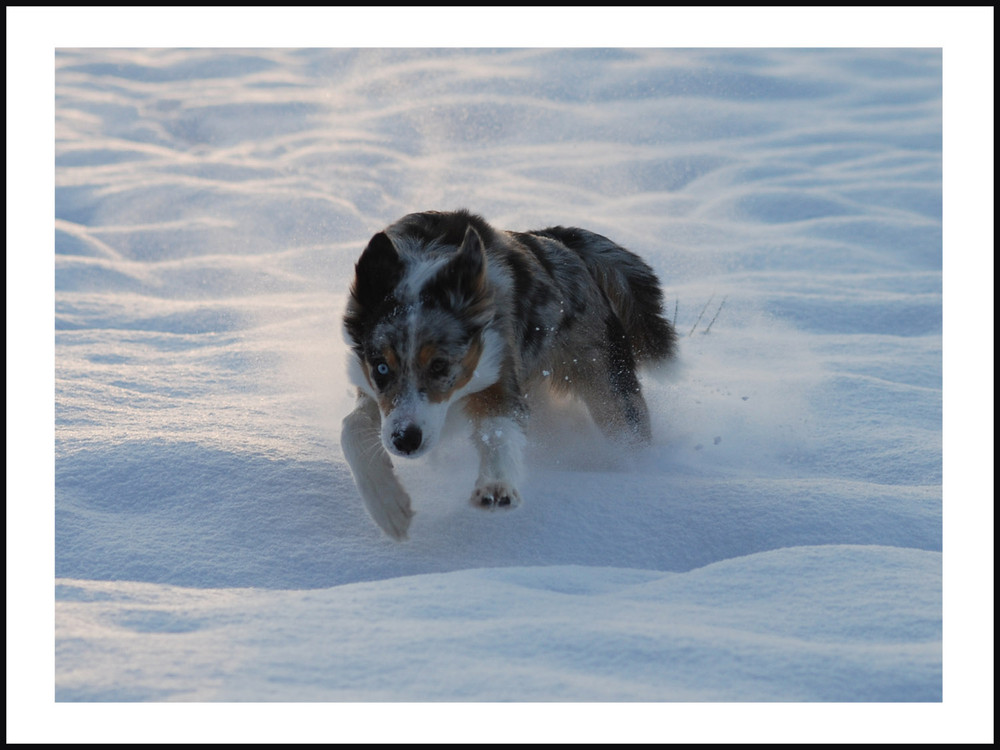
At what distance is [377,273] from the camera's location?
172 inches

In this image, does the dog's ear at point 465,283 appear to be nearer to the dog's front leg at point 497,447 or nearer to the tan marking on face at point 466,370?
the tan marking on face at point 466,370

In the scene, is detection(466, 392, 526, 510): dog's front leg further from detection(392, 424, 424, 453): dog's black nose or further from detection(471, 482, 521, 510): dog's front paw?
detection(392, 424, 424, 453): dog's black nose

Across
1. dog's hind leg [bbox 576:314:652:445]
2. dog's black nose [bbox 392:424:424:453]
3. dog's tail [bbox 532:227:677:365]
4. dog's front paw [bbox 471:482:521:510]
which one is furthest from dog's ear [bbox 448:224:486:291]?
dog's tail [bbox 532:227:677:365]

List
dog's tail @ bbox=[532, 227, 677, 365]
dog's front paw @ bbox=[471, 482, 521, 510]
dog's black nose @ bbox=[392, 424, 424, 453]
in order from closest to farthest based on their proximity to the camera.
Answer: dog's black nose @ bbox=[392, 424, 424, 453]
dog's front paw @ bbox=[471, 482, 521, 510]
dog's tail @ bbox=[532, 227, 677, 365]

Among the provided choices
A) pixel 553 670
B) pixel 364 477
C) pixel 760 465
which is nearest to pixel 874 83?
pixel 760 465

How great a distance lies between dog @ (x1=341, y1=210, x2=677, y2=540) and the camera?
4.20 m

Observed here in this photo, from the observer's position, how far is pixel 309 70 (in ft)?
47.7

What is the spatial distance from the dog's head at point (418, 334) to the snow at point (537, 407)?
51 cm

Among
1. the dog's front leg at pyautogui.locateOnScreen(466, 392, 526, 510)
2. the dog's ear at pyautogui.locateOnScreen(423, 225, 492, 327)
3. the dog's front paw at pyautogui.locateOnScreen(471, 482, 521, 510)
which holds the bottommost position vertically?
the dog's front paw at pyautogui.locateOnScreen(471, 482, 521, 510)

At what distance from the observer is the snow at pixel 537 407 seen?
285 centimetres

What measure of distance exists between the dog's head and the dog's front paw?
29 centimetres

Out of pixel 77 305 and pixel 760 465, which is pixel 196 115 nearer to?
pixel 77 305

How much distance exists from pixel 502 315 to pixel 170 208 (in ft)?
22.2

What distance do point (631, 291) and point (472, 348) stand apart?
5.83 feet
